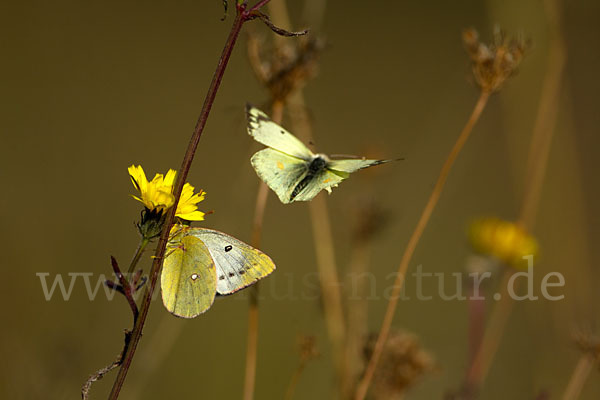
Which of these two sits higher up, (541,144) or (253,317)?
(541,144)

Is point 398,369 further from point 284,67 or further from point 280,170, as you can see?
point 284,67

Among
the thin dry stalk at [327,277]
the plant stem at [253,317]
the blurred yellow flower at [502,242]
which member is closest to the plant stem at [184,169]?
the plant stem at [253,317]

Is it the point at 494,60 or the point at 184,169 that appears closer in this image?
the point at 184,169

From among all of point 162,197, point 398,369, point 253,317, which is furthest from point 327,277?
point 162,197

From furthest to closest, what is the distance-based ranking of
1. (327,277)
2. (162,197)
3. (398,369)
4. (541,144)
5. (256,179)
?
(256,179)
(327,277)
(541,144)
(398,369)
(162,197)

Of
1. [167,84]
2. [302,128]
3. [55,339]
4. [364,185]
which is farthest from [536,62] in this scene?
[167,84]

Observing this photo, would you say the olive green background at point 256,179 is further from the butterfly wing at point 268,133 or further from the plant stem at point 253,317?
the butterfly wing at point 268,133
